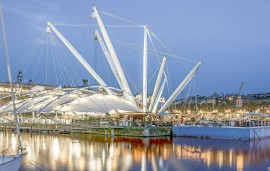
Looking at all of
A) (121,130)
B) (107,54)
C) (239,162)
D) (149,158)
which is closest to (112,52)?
(107,54)

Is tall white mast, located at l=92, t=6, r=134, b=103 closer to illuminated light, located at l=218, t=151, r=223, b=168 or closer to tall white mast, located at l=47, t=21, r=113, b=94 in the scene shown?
tall white mast, located at l=47, t=21, r=113, b=94

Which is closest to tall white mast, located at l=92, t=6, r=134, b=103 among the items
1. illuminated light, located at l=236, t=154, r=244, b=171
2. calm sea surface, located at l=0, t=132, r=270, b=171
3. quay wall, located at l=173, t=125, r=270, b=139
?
quay wall, located at l=173, t=125, r=270, b=139

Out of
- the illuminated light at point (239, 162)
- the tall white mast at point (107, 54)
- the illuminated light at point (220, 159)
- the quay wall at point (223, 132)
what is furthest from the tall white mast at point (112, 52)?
the illuminated light at point (239, 162)

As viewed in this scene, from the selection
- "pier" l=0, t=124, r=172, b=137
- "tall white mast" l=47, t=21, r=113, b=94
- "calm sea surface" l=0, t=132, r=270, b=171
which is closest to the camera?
"calm sea surface" l=0, t=132, r=270, b=171

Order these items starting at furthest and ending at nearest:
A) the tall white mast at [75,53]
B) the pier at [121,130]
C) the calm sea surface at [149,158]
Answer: the tall white mast at [75,53]
the pier at [121,130]
the calm sea surface at [149,158]

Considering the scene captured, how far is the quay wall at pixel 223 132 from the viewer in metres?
53.9

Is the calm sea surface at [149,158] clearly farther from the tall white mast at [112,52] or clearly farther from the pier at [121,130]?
the tall white mast at [112,52]

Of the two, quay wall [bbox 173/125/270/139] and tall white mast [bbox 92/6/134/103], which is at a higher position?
tall white mast [bbox 92/6/134/103]

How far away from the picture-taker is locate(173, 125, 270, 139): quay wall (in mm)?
53875

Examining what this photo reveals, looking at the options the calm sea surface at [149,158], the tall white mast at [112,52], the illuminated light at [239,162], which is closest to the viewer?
the calm sea surface at [149,158]

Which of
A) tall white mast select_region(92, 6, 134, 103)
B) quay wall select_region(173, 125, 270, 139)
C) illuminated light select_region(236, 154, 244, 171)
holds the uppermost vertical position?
tall white mast select_region(92, 6, 134, 103)

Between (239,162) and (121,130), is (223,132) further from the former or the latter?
(239,162)

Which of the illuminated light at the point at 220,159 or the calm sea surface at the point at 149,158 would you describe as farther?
the illuminated light at the point at 220,159

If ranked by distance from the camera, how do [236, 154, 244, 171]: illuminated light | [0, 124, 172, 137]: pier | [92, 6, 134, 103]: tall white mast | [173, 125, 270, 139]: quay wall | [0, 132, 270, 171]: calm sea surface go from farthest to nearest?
[92, 6, 134, 103]: tall white mast
[0, 124, 172, 137]: pier
[173, 125, 270, 139]: quay wall
[236, 154, 244, 171]: illuminated light
[0, 132, 270, 171]: calm sea surface
